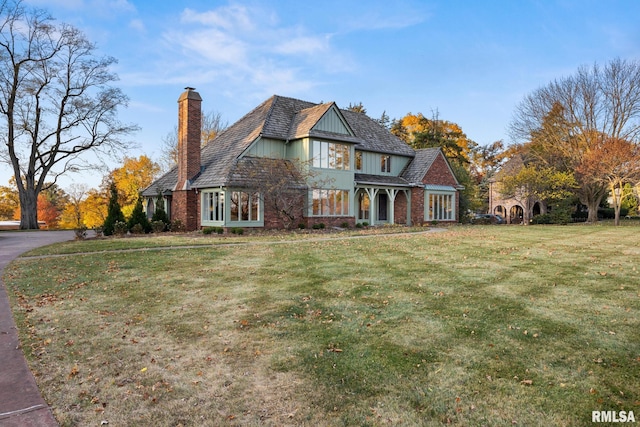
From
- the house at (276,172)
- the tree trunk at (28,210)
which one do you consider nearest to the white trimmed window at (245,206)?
the house at (276,172)

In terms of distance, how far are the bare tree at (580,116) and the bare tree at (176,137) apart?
3181cm

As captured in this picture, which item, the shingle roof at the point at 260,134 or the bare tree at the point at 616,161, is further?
the bare tree at the point at 616,161

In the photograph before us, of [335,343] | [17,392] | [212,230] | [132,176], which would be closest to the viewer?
[17,392]

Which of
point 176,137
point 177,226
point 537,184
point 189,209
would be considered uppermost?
point 176,137

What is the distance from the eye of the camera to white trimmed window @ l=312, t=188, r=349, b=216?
24.1m

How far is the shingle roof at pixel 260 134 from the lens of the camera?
22.3 meters

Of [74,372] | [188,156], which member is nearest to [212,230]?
[188,156]

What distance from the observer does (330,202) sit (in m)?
24.8

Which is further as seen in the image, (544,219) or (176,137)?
(176,137)

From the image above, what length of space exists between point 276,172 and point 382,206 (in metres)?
12.0

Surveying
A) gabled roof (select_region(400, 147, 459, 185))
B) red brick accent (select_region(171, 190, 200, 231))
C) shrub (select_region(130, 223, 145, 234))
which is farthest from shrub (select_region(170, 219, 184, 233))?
gabled roof (select_region(400, 147, 459, 185))

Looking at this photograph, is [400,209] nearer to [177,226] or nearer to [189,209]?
[189,209]

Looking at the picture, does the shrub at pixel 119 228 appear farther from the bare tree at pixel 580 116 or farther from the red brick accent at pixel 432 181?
the bare tree at pixel 580 116

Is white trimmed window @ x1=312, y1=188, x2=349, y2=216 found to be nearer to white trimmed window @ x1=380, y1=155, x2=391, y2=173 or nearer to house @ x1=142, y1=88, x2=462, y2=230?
house @ x1=142, y1=88, x2=462, y2=230
